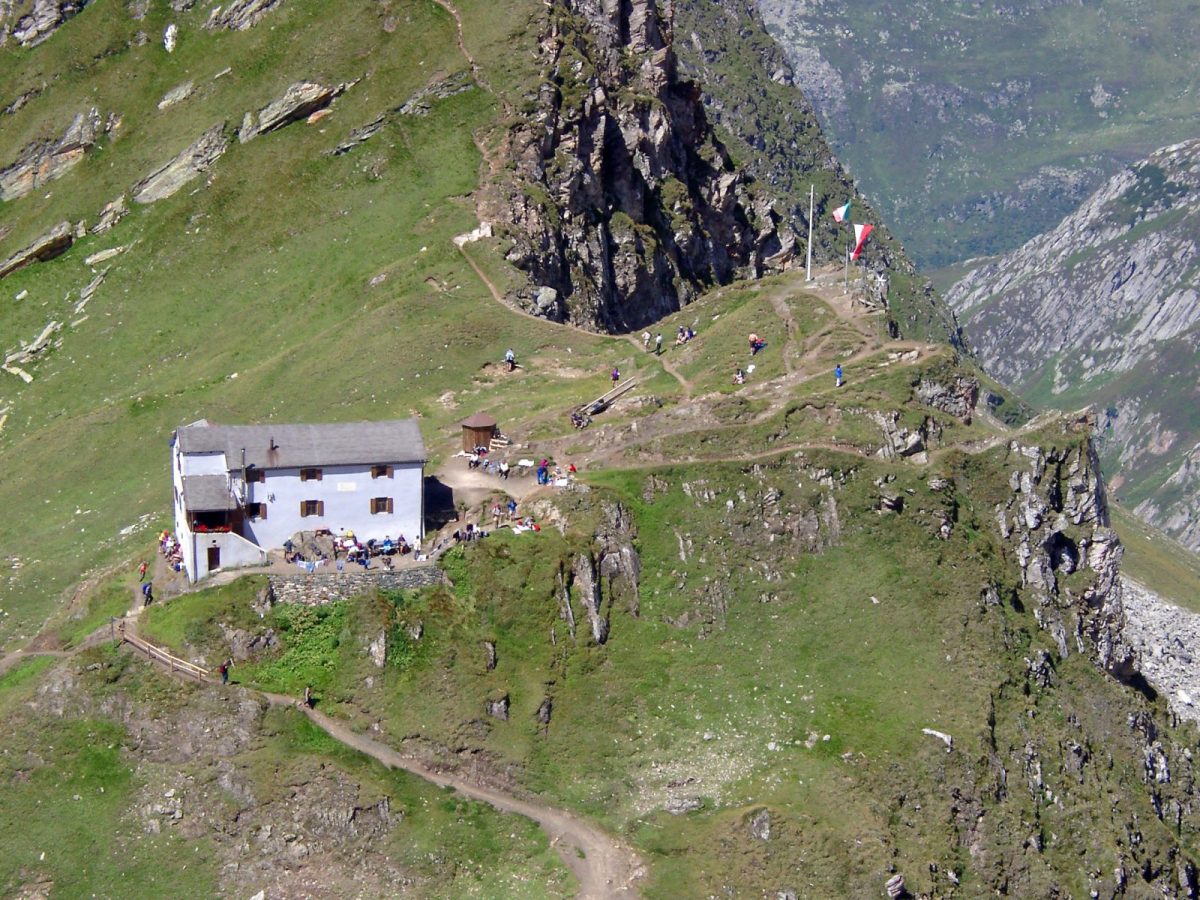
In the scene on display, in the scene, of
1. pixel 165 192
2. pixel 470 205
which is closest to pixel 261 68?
pixel 165 192

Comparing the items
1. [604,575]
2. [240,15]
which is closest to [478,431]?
[604,575]

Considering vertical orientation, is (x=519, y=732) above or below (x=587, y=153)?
below

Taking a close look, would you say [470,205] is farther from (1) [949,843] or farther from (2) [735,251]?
(1) [949,843]

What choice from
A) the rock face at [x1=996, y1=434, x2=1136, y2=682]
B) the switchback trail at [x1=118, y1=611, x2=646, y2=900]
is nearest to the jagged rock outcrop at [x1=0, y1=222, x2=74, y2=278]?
the switchback trail at [x1=118, y1=611, x2=646, y2=900]

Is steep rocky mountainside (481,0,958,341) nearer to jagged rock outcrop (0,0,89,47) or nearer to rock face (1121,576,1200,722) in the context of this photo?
rock face (1121,576,1200,722)

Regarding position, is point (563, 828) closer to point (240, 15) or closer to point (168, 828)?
point (168, 828)

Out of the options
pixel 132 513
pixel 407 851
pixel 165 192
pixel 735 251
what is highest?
pixel 165 192

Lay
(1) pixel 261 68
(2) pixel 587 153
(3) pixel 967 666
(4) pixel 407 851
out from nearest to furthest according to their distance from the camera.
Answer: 1. (4) pixel 407 851
2. (3) pixel 967 666
3. (2) pixel 587 153
4. (1) pixel 261 68
